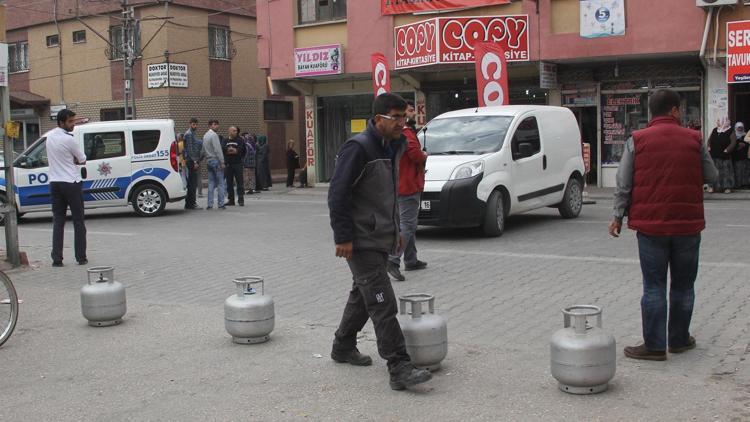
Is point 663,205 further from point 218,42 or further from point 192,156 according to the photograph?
point 218,42

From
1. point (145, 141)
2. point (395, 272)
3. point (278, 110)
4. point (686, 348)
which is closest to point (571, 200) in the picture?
point (395, 272)

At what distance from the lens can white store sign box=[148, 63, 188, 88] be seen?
31.7 metres

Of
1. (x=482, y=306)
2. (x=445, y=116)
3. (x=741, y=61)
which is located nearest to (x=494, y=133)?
(x=445, y=116)

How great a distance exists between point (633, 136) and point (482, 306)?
2480 millimetres

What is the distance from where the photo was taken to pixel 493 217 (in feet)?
39.6

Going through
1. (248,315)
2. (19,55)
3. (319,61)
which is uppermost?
(19,55)

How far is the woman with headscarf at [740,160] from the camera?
19.2 m

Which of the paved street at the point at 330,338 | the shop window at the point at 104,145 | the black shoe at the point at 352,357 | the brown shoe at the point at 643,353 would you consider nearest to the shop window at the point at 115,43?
the shop window at the point at 104,145

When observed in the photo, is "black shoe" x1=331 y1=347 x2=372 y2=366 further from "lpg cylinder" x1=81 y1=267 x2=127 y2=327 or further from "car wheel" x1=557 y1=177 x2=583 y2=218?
"car wheel" x1=557 y1=177 x2=583 y2=218

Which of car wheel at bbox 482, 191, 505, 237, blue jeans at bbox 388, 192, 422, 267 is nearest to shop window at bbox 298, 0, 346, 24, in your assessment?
car wheel at bbox 482, 191, 505, 237

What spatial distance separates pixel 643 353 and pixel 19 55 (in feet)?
123

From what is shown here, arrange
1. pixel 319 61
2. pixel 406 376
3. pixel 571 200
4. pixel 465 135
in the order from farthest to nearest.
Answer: pixel 319 61
pixel 571 200
pixel 465 135
pixel 406 376

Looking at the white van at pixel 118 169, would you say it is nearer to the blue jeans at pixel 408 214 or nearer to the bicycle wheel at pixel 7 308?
the blue jeans at pixel 408 214

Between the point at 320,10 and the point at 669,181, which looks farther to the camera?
the point at 320,10
